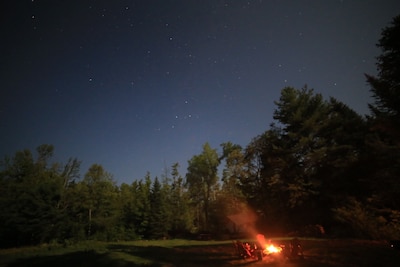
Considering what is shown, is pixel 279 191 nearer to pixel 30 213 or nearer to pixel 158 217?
pixel 158 217

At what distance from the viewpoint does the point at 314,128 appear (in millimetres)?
33469

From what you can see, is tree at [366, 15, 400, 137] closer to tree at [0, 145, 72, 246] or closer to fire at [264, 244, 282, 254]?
fire at [264, 244, 282, 254]

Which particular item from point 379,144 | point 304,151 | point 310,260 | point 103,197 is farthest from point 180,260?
point 103,197

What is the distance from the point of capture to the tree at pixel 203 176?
64.0 m

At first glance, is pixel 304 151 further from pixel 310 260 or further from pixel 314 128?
pixel 310 260

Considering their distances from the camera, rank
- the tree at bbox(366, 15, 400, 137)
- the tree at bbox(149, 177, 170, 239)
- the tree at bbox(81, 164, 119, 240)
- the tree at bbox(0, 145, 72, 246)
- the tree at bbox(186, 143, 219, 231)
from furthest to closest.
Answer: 1. the tree at bbox(186, 143, 219, 231)
2. the tree at bbox(149, 177, 170, 239)
3. the tree at bbox(81, 164, 119, 240)
4. the tree at bbox(0, 145, 72, 246)
5. the tree at bbox(366, 15, 400, 137)

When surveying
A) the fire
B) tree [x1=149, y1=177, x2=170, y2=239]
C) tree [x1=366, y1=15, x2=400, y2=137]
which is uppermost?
tree [x1=366, y1=15, x2=400, y2=137]

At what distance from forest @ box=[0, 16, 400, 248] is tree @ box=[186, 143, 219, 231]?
1553 cm

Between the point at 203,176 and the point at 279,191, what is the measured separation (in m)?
32.0

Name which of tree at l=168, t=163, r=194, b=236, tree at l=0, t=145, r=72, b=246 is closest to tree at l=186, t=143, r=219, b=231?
tree at l=168, t=163, r=194, b=236

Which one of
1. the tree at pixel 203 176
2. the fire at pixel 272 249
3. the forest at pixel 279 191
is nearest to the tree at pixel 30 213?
the forest at pixel 279 191

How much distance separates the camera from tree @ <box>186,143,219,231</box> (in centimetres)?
6395

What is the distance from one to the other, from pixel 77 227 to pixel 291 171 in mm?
29436

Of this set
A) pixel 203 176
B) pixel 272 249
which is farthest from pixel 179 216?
pixel 272 249
